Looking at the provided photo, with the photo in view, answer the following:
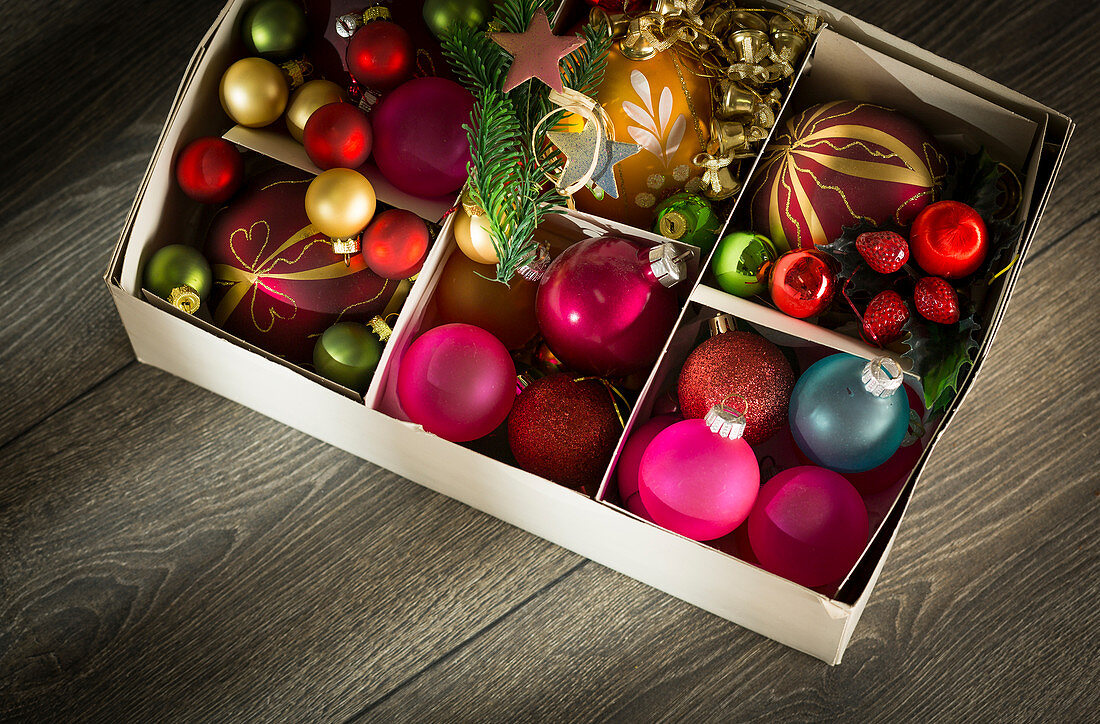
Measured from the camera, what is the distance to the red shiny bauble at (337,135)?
0.84 meters

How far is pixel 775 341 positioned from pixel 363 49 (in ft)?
Result: 1.69

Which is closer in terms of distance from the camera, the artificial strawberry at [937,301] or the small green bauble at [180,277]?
the artificial strawberry at [937,301]

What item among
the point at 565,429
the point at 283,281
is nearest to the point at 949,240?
the point at 565,429

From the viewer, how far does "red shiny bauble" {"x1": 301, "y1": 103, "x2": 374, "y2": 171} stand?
0.84 metres

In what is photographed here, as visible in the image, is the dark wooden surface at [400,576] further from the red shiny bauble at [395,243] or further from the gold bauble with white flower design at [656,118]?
the gold bauble with white flower design at [656,118]

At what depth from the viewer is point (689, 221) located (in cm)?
85

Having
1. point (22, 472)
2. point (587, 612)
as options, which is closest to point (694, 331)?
point (587, 612)

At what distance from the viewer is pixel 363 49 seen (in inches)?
34.2

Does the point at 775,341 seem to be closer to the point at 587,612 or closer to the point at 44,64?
the point at 587,612

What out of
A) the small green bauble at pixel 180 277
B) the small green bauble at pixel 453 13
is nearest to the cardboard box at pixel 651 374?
the small green bauble at pixel 180 277

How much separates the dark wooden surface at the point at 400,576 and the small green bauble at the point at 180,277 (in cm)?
18

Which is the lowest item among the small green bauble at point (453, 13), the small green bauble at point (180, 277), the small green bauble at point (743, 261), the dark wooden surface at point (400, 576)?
the dark wooden surface at point (400, 576)

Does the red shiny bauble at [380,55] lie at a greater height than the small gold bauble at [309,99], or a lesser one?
greater

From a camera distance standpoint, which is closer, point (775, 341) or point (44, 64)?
point (775, 341)
